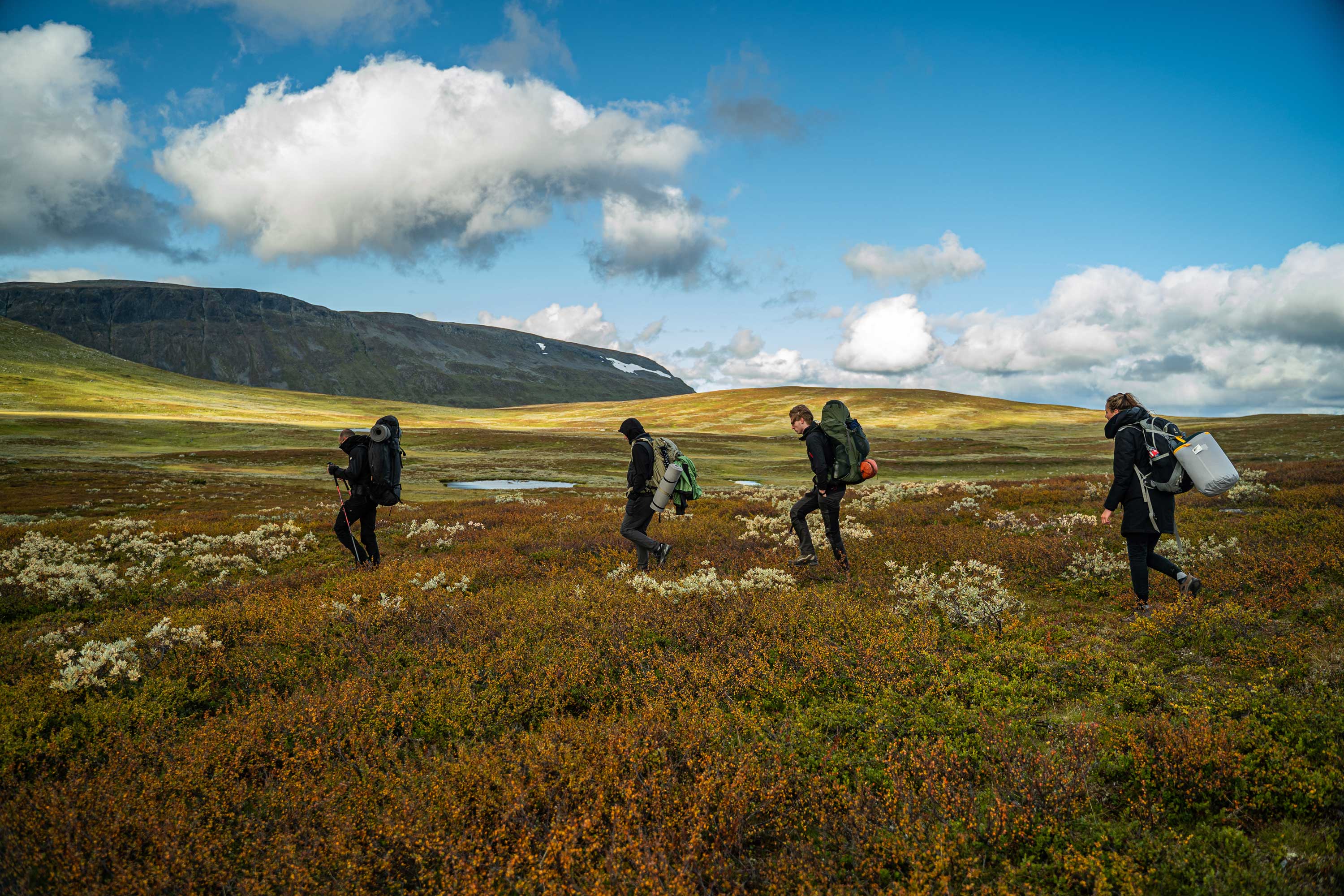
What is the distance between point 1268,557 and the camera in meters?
10.7

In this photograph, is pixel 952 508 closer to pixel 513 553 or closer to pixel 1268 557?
pixel 1268 557

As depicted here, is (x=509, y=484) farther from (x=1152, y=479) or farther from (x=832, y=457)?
(x=1152, y=479)

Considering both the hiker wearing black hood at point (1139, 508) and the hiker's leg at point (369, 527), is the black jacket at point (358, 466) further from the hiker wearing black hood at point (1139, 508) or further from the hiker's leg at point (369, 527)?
the hiker wearing black hood at point (1139, 508)

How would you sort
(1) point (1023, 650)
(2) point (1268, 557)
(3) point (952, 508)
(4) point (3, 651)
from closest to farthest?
(1) point (1023, 650) → (4) point (3, 651) → (2) point (1268, 557) → (3) point (952, 508)

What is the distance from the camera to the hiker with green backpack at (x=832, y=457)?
1172 cm

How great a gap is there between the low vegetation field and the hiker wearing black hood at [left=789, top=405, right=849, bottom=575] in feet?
2.40

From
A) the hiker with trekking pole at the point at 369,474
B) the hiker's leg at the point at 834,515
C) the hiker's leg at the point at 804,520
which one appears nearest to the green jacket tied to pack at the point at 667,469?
the hiker's leg at the point at 804,520

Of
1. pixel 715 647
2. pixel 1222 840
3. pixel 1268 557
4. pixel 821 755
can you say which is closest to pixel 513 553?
pixel 715 647

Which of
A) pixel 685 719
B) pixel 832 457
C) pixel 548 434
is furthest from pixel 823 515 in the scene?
pixel 548 434

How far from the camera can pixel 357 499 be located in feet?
43.2

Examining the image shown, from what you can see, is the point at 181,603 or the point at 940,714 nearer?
the point at 940,714

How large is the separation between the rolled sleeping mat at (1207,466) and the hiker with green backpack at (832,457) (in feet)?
14.9

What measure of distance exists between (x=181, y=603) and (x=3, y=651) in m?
2.72

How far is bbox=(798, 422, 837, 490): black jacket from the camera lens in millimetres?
11812
